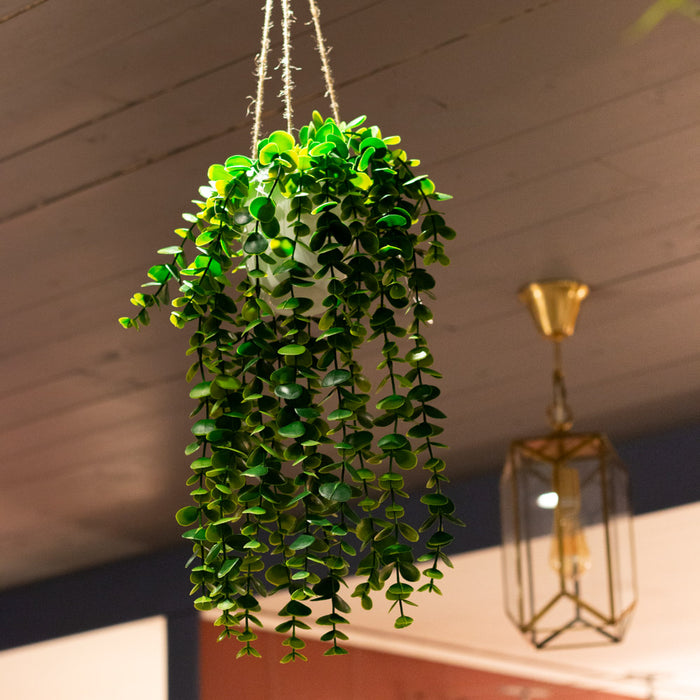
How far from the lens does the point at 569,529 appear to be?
2199 mm

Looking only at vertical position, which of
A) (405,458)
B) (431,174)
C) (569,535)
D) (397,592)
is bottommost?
(397,592)

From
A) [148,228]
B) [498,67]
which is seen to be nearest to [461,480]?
[148,228]

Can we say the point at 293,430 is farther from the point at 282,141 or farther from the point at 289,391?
the point at 282,141

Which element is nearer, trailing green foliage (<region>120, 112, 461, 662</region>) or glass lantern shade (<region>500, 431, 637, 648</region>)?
trailing green foliage (<region>120, 112, 461, 662</region>)

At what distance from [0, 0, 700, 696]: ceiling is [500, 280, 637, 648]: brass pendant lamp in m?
0.39

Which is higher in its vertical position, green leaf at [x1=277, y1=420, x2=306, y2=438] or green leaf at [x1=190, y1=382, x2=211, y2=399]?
green leaf at [x1=190, y1=382, x2=211, y2=399]

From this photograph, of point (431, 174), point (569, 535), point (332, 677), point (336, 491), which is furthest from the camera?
point (332, 677)

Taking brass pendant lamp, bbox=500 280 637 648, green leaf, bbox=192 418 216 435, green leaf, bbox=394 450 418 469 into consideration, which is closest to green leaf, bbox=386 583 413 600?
green leaf, bbox=394 450 418 469

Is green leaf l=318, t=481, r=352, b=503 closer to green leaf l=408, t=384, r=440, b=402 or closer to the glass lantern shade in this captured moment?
green leaf l=408, t=384, r=440, b=402

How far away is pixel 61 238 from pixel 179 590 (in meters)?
1.99

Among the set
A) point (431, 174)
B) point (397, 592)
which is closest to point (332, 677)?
point (431, 174)

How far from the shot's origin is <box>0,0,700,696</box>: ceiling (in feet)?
5.75

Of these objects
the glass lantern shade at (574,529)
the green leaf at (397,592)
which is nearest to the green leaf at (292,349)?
the green leaf at (397,592)

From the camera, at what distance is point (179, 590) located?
3.95 m
